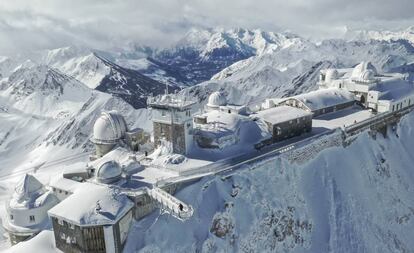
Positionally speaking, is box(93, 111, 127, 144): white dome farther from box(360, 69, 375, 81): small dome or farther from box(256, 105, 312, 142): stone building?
box(360, 69, 375, 81): small dome

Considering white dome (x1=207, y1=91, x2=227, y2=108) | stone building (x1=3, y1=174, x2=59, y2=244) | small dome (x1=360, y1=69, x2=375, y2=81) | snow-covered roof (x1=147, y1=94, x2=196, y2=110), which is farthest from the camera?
small dome (x1=360, y1=69, x2=375, y2=81)

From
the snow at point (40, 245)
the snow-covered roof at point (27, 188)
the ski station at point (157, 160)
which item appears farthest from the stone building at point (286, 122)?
the snow at point (40, 245)

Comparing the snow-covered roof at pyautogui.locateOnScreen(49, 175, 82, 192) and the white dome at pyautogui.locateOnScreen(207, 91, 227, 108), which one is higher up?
the white dome at pyautogui.locateOnScreen(207, 91, 227, 108)

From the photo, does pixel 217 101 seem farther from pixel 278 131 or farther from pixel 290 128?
pixel 290 128

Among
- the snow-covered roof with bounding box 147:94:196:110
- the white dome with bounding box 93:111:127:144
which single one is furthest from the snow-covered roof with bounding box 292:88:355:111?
the white dome with bounding box 93:111:127:144

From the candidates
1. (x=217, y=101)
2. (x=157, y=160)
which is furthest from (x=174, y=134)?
(x=217, y=101)
